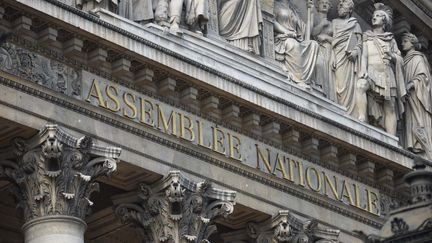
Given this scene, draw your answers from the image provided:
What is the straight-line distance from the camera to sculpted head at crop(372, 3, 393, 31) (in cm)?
2505

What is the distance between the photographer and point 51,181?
17000 millimetres

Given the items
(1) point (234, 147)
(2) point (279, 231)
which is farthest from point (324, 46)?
(2) point (279, 231)

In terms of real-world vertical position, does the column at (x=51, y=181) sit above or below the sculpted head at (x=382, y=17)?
below

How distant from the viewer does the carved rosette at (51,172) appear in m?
16.9

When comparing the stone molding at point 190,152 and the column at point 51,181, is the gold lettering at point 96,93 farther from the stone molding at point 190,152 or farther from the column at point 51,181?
the column at point 51,181

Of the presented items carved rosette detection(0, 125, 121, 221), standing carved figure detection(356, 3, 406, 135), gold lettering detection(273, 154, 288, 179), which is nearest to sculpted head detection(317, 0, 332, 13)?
standing carved figure detection(356, 3, 406, 135)

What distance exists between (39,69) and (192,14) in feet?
13.2

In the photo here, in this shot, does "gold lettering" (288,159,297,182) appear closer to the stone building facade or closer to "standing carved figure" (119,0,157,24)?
the stone building facade

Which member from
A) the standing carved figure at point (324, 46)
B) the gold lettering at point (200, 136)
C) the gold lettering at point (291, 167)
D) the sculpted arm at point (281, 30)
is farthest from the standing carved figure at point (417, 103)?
the gold lettering at point (200, 136)

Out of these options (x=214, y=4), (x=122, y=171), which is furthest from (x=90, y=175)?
(x=214, y=4)

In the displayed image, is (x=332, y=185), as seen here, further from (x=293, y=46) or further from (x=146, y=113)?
(x=146, y=113)

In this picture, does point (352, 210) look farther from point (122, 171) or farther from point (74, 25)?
point (74, 25)

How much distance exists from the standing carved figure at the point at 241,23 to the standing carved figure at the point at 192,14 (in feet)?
2.23

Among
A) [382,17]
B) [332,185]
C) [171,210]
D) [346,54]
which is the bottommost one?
[171,210]
